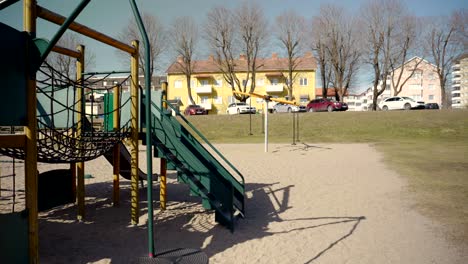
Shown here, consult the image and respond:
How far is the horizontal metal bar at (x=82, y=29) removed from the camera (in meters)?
3.76

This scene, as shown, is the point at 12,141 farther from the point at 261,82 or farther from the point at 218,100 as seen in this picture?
the point at 261,82

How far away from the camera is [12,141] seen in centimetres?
325

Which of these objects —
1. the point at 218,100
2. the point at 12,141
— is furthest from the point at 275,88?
the point at 12,141

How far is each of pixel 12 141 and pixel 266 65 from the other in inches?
2224

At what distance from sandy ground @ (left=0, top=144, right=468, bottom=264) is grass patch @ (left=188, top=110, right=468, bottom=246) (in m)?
0.65

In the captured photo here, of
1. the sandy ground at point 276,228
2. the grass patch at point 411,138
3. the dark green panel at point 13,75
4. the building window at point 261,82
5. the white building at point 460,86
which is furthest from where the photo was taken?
the white building at point 460,86

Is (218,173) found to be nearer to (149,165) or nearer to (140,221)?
(140,221)

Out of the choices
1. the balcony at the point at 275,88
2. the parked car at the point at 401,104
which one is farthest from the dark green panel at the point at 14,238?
the balcony at the point at 275,88

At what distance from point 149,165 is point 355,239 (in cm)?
319

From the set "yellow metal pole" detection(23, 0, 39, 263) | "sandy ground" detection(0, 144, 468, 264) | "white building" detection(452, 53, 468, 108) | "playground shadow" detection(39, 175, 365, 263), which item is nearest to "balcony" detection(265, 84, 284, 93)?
"sandy ground" detection(0, 144, 468, 264)

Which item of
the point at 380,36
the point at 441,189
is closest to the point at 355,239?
the point at 441,189

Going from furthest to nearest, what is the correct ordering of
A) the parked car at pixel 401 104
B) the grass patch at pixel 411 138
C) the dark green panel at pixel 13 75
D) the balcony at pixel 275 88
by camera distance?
the balcony at pixel 275 88, the parked car at pixel 401 104, the grass patch at pixel 411 138, the dark green panel at pixel 13 75

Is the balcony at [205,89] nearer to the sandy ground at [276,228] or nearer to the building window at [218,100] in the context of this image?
the building window at [218,100]

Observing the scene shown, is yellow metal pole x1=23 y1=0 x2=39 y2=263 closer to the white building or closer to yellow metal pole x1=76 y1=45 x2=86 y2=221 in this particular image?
yellow metal pole x1=76 y1=45 x2=86 y2=221
